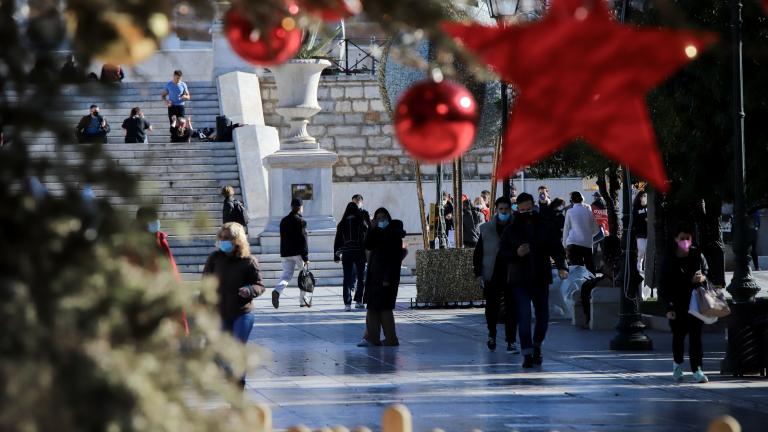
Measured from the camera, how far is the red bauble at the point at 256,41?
462 centimetres

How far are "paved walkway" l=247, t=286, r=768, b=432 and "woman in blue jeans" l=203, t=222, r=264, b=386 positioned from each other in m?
0.71

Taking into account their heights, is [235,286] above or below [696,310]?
above

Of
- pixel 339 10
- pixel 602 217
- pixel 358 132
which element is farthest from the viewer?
pixel 358 132

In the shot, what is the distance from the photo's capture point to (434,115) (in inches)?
176

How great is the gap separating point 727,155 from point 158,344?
1431cm

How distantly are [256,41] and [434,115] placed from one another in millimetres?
648

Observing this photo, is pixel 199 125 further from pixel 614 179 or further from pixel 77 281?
pixel 77 281

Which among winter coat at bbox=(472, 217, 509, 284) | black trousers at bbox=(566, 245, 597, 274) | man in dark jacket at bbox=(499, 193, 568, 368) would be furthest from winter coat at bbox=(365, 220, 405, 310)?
black trousers at bbox=(566, 245, 597, 274)

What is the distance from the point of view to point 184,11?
156 inches

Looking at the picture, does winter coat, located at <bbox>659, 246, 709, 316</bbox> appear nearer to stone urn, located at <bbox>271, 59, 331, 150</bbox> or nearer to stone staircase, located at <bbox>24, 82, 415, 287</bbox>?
stone staircase, located at <bbox>24, 82, 415, 287</bbox>

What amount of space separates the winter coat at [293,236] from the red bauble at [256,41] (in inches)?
682

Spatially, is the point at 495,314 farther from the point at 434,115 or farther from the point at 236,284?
the point at 434,115

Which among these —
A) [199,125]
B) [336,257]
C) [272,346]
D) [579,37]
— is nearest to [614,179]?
[336,257]

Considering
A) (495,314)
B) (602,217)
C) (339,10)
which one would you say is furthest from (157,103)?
(339,10)
